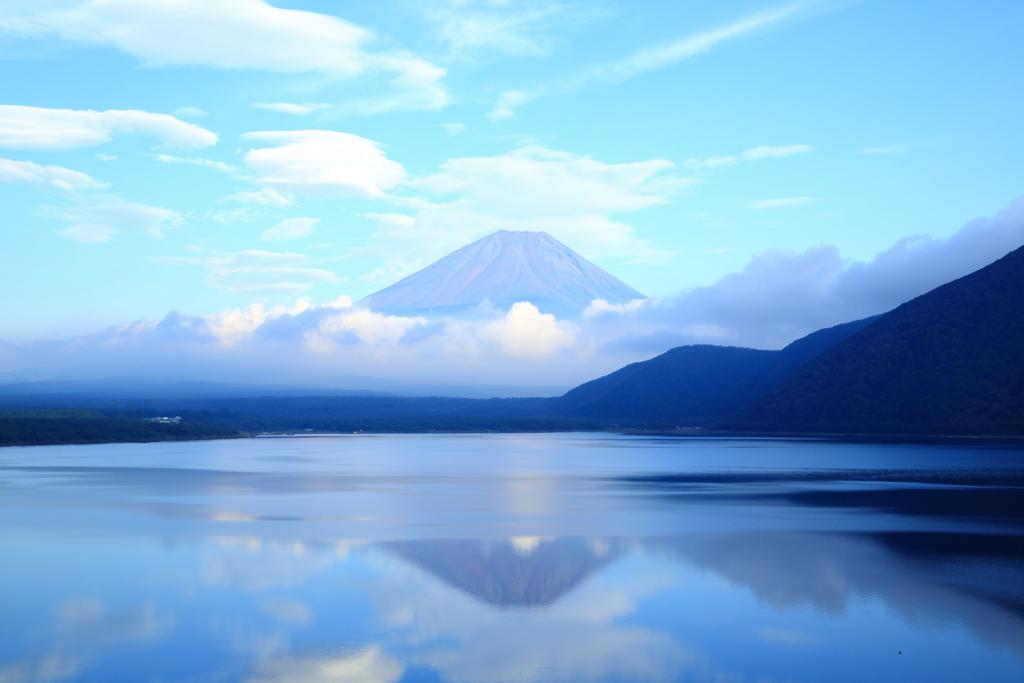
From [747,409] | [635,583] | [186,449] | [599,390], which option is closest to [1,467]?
[186,449]

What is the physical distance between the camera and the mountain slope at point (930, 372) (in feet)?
261

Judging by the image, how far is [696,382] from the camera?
152m

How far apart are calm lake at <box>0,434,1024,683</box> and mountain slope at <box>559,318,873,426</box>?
3738 inches

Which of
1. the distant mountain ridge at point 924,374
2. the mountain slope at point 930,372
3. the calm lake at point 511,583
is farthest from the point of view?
the distant mountain ridge at point 924,374

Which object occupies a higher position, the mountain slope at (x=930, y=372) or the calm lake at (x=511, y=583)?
the mountain slope at (x=930, y=372)

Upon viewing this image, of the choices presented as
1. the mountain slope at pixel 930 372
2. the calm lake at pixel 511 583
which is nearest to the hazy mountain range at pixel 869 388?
the mountain slope at pixel 930 372

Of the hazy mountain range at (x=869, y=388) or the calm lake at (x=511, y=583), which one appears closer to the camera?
the calm lake at (x=511, y=583)

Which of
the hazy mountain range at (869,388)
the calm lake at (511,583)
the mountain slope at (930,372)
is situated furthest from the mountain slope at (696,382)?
the calm lake at (511,583)

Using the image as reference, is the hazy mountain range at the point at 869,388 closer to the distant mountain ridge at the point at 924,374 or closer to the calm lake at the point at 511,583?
the distant mountain ridge at the point at 924,374

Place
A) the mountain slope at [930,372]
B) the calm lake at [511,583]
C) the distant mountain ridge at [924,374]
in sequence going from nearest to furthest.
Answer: the calm lake at [511,583]
the mountain slope at [930,372]
the distant mountain ridge at [924,374]

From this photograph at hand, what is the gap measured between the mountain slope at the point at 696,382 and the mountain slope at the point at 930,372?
868 inches

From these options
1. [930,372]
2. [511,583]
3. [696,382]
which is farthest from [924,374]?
[511,583]

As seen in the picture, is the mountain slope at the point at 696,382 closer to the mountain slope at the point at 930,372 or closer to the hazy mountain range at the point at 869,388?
the hazy mountain range at the point at 869,388

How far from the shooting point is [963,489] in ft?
112
